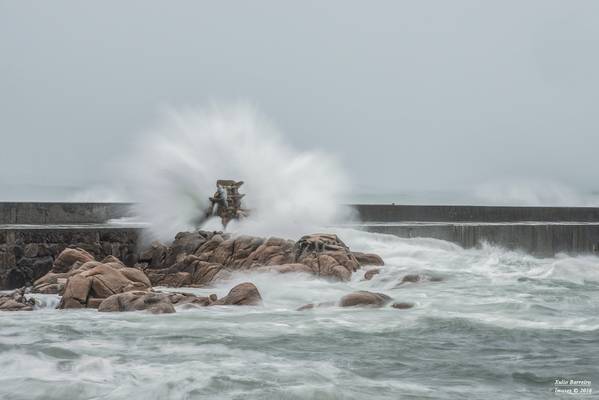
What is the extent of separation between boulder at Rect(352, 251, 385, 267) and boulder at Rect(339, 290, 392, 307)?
130 inches

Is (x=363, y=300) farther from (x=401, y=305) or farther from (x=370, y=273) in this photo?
(x=370, y=273)

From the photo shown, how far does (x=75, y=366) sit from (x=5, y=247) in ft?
24.8

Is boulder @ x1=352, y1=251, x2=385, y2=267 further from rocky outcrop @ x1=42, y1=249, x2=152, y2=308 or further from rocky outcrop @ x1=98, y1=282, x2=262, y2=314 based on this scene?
rocky outcrop @ x1=42, y1=249, x2=152, y2=308

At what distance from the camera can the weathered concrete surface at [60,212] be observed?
17141 millimetres

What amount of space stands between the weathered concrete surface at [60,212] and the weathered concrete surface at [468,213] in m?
6.37

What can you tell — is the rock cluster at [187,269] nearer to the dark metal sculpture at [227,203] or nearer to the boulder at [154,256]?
the boulder at [154,256]

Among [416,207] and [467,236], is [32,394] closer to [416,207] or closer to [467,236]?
[467,236]

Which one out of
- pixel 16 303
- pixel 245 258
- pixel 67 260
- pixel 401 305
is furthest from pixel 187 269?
pixel 401 305

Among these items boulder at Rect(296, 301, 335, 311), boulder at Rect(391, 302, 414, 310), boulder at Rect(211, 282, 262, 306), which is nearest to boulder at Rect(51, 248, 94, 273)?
boulder at Rect(211, 282, 262, 306)

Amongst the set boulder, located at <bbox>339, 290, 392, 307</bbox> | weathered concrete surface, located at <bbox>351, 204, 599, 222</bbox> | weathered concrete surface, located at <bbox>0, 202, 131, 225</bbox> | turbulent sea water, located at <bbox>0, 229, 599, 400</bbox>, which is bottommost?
turbulent sea water, located at <bbox>0, 229, 599, 400</bbox>

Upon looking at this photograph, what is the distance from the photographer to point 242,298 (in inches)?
356

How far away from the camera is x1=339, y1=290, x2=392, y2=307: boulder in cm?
882

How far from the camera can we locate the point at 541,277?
482 inches

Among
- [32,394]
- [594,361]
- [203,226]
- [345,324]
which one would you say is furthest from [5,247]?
[594,361]
